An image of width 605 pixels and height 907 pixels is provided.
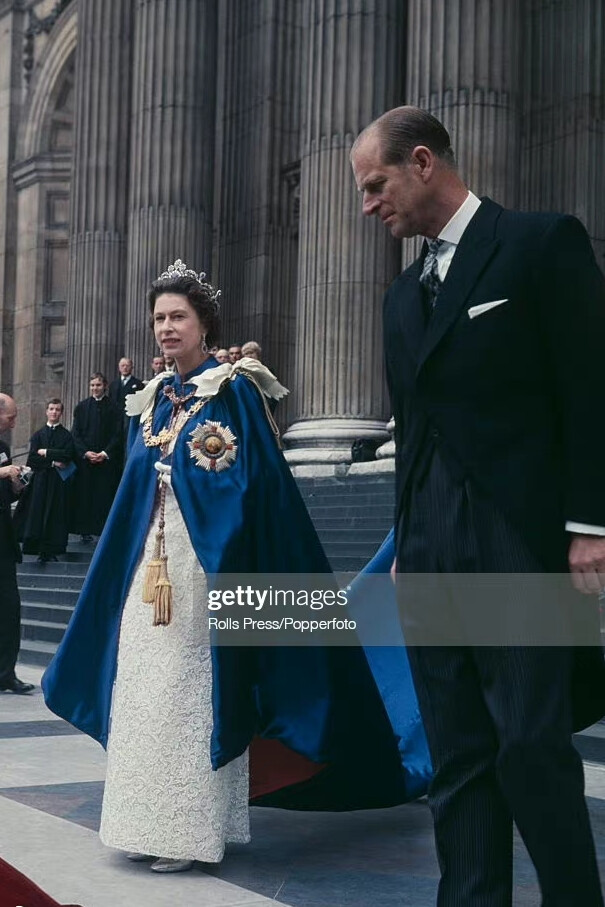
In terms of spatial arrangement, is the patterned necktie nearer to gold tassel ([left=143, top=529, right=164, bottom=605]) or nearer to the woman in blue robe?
the woman in blue robe

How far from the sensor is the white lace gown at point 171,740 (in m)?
4.21

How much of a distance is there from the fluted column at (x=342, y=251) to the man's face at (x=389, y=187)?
34.9ft

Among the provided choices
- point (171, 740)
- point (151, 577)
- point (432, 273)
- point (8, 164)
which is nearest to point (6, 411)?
point (151, 577)

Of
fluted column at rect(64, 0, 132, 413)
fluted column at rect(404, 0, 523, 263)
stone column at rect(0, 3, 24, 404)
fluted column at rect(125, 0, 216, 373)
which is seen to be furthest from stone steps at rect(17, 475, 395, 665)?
stone column at rect(0, 3, 24, 404)

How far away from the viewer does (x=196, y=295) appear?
4.54 metres

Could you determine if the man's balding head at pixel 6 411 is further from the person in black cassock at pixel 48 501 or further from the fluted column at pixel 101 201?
the fluted column at pixel 101 201

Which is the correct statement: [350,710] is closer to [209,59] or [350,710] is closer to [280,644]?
[280,644]

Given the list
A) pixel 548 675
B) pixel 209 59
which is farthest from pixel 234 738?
pixel 209 59

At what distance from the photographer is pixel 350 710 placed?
456 centimetres

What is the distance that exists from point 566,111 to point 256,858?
11825 mm

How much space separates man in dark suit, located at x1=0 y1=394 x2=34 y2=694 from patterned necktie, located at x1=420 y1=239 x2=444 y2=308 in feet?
19.0

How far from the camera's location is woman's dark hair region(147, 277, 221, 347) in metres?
4.54

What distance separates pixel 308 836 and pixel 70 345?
14.8 meters

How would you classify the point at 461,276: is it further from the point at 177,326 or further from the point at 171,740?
the point at 171,740
